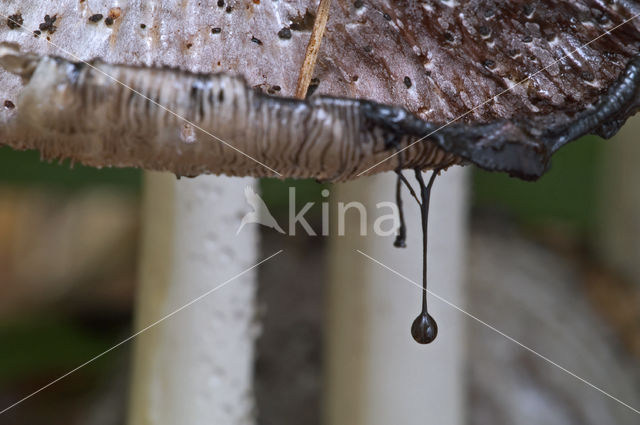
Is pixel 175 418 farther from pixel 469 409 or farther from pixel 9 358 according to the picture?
pixel 9 358

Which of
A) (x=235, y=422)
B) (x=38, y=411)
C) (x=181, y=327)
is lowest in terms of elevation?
(x=38, y=411)

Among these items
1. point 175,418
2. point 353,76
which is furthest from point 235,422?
point 353,76

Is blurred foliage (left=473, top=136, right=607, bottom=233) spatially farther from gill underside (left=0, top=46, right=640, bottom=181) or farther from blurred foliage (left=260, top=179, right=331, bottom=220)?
gill underside (left=0, top=46, right=640, bottom=181)

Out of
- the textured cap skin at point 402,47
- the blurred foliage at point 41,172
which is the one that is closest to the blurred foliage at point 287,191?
the blurred foliage at point 41,172

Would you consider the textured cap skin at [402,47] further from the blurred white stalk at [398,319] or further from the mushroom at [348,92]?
the blurred white stalk at [398,319]

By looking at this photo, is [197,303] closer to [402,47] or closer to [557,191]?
[402,47]

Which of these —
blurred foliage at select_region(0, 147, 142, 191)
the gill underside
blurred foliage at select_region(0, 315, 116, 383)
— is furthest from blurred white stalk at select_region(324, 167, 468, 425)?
blurred foliage at select_region(0, 315, 116, 383)

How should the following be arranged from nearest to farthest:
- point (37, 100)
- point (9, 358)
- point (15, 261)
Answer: point (37, 100) < point (9, 358) < point (15, 261)
